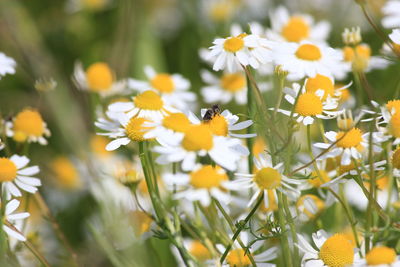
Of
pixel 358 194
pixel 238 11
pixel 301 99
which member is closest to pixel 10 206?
pixel 301 99

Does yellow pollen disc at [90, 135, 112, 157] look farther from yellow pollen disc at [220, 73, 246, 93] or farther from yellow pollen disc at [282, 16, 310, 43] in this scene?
yellow pollen disc at [282, 16, 310, 43]

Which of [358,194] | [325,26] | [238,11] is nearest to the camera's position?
[358,194]

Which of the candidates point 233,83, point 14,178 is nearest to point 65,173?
point 233,83

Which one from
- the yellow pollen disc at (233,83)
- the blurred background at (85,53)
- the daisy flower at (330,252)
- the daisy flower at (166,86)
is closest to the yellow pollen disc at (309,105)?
the daisy flower at (330,252)

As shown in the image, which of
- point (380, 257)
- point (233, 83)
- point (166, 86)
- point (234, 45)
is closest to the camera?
point (380, 257)

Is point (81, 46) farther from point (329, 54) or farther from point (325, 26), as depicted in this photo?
point (329, 54)

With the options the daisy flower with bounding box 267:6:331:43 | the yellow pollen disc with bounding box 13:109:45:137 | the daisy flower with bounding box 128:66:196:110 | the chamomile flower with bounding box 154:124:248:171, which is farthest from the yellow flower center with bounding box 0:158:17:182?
the daisy flower with bounding box 267:6:331:43

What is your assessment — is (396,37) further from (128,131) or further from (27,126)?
(27,126)
